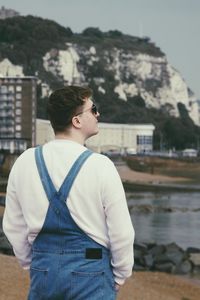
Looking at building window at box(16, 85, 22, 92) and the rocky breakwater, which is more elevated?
the rocky breakwater

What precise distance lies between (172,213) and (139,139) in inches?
2706

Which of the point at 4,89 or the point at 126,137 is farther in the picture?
the point at 126,137

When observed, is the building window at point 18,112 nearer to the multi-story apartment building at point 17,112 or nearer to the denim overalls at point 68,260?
the multi-story apartment building at point 17,112

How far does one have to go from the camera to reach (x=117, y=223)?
2.46 m

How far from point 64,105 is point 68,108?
0.6 inches

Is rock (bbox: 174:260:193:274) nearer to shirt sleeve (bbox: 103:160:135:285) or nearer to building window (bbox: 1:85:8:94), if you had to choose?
shirt sleeve (bbox: 103:160:135:285)

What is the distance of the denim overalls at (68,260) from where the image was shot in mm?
2457

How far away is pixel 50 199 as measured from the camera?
249 cm

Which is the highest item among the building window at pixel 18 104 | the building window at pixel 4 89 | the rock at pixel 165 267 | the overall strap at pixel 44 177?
the overall strap at pixel 44 177

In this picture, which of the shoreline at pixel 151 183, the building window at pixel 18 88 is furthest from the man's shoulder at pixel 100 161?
the building window at pixel 18 88

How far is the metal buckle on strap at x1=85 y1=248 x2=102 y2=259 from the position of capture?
2.47 m

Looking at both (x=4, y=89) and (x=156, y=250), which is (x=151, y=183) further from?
(x=156, y=250)

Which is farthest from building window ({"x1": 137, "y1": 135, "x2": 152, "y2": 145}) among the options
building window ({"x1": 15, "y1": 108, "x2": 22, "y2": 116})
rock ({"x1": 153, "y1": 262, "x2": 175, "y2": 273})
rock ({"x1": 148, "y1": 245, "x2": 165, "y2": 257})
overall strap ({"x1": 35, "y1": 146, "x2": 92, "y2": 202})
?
overall strap ({"x1": 35, "y1": 146, "x2": 92, "y2": 202})

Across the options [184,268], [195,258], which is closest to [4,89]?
[195,258]
